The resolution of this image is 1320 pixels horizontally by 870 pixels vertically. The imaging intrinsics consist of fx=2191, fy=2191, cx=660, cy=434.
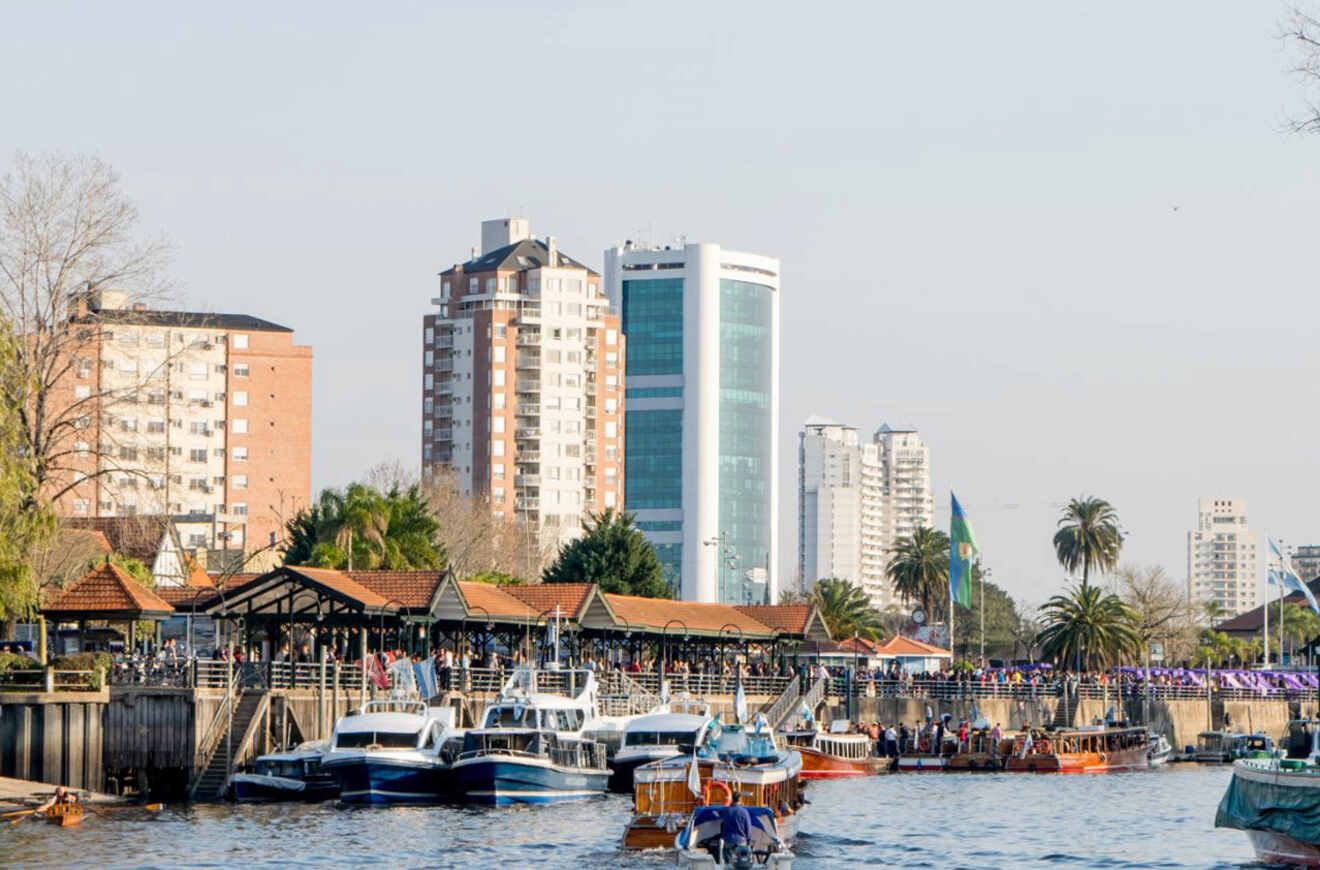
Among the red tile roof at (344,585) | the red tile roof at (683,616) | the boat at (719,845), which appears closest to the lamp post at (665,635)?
the red tile roof at (683,616)

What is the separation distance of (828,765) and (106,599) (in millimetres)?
29735

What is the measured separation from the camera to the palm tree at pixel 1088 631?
12000cm

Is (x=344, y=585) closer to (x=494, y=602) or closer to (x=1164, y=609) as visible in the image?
(x=494, y=602)

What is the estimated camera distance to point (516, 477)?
19225 centimetres

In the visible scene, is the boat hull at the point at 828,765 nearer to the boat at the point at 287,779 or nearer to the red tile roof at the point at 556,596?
the red tile roof at the point at 556,596

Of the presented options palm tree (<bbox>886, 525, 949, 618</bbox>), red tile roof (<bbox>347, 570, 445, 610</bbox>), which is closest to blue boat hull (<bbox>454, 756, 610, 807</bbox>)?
red tile roof (<bbox>347, 570, 445, 610</bbox>)

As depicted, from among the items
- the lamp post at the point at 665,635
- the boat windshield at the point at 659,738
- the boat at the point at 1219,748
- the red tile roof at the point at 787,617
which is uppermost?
the red tile roof at the point at 787,617

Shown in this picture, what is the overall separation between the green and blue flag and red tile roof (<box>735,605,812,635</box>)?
19256 mm

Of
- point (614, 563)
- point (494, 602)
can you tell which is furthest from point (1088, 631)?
point (494, 602)

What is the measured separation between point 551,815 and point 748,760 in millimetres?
8893

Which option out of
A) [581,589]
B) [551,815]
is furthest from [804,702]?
[551,815]

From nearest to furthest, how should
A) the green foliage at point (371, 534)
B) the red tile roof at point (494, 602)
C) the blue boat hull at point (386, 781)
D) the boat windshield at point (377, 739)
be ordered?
the blue boat hull at point (386, 781) < the boat windshield at point (377, 739) < the red tile roof at point (494, 602) < the green foliage at point (371, 534)

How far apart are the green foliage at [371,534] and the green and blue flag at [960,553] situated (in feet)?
93.0

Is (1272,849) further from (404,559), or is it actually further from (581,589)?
(404,559)
